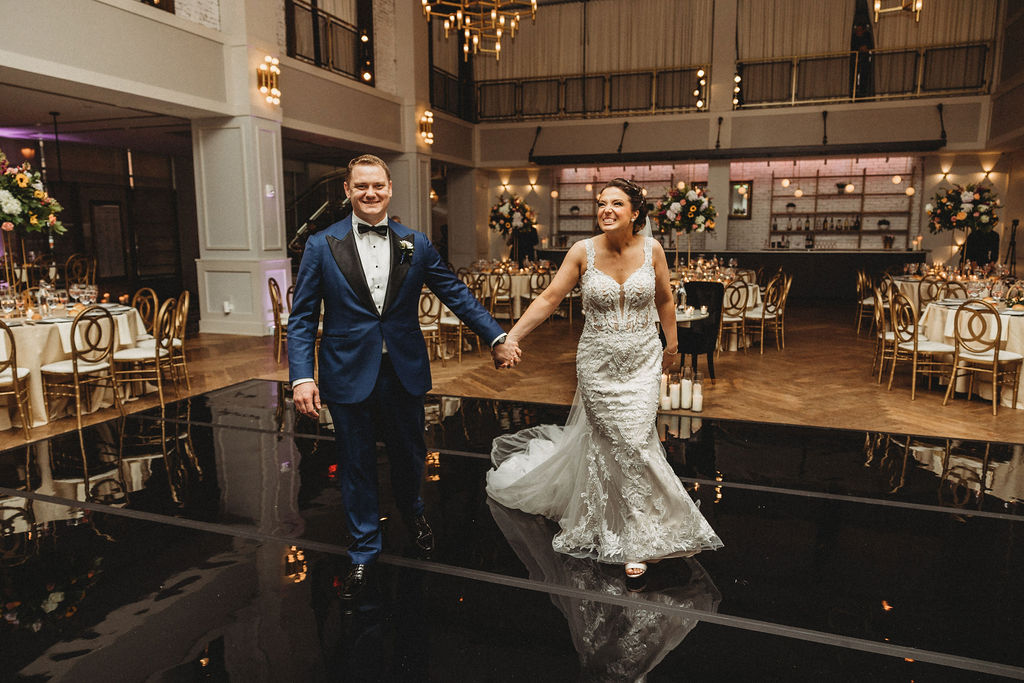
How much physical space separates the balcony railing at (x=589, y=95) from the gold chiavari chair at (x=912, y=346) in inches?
372

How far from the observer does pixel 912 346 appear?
5645 mm

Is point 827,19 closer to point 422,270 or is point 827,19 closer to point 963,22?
point 963,22

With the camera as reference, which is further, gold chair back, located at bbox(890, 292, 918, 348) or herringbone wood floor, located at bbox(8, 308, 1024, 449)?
gold chair back, located at bbox(890, 292, 918, 348)

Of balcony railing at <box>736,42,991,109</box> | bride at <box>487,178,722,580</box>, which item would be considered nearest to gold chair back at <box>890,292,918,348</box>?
bride at <box>487,178,722,580</box>

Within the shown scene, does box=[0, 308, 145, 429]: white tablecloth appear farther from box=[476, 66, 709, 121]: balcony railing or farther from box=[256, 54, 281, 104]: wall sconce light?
box=[476, 66, 709, 121]: balcony railing

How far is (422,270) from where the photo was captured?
8.14 feet

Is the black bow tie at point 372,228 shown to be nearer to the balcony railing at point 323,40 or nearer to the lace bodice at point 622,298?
the lace bodice at point 622,298

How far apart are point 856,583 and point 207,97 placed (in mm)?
8327

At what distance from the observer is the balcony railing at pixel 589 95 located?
47.0ft

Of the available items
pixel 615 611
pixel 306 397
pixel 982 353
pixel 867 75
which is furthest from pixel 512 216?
pixel 615 611

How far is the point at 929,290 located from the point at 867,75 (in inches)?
287

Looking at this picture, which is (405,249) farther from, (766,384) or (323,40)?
(323,40)

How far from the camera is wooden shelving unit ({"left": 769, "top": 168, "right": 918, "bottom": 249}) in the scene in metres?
13.5

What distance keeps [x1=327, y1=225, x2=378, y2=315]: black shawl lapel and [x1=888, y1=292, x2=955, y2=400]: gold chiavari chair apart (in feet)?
15.7
